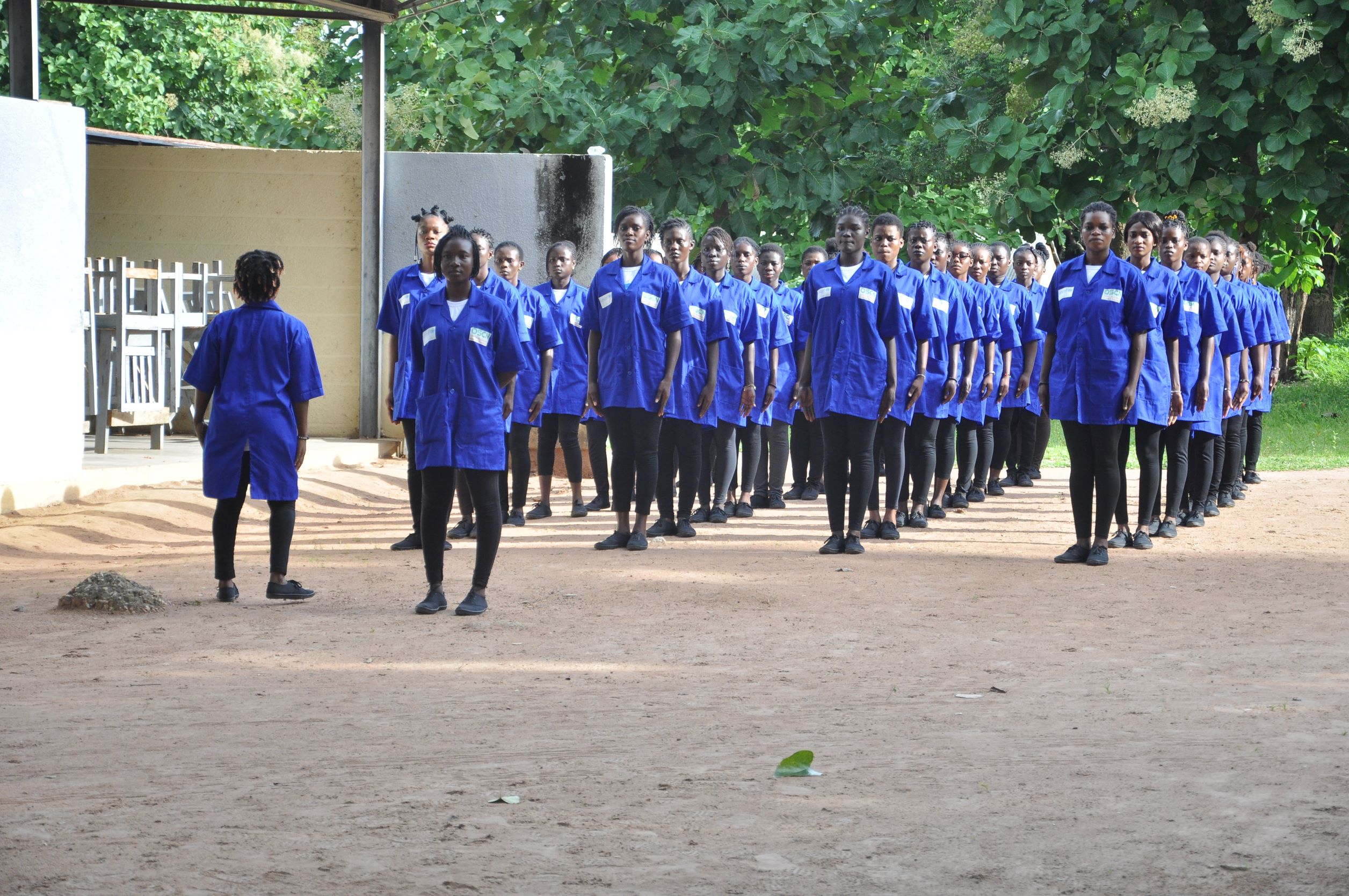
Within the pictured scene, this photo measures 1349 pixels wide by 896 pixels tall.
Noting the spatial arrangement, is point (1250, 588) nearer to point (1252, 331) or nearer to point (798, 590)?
point (798, 590)

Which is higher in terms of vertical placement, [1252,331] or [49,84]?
[49,84]

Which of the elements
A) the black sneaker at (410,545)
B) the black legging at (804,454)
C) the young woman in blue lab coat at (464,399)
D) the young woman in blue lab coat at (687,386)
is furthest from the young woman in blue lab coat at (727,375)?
the young woman in blue lab coat at (464,399)

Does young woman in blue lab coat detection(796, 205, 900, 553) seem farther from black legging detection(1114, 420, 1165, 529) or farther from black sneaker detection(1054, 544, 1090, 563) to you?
black legging detection(1114, 420, 1165, 529)

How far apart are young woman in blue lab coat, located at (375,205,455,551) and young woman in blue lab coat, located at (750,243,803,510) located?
356 cm

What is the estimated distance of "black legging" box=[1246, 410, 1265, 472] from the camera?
14023mm

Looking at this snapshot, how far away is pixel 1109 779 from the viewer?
14.9 ft

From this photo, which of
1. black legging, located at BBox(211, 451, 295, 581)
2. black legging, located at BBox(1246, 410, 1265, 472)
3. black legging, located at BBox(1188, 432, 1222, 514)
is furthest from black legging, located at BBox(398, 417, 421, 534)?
black legging, located at BBox(1246, 410, 1265, 472)

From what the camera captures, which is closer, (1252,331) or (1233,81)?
(1252,331)

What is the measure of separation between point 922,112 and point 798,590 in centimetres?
1187


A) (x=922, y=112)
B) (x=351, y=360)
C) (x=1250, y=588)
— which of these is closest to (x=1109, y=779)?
(x=1250, y=588)

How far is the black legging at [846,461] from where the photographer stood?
9.45 metres

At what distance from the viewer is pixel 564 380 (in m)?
11.4

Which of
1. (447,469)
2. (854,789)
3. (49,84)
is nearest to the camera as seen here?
(854,789)

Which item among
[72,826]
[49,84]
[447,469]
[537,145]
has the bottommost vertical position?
[72,826]
